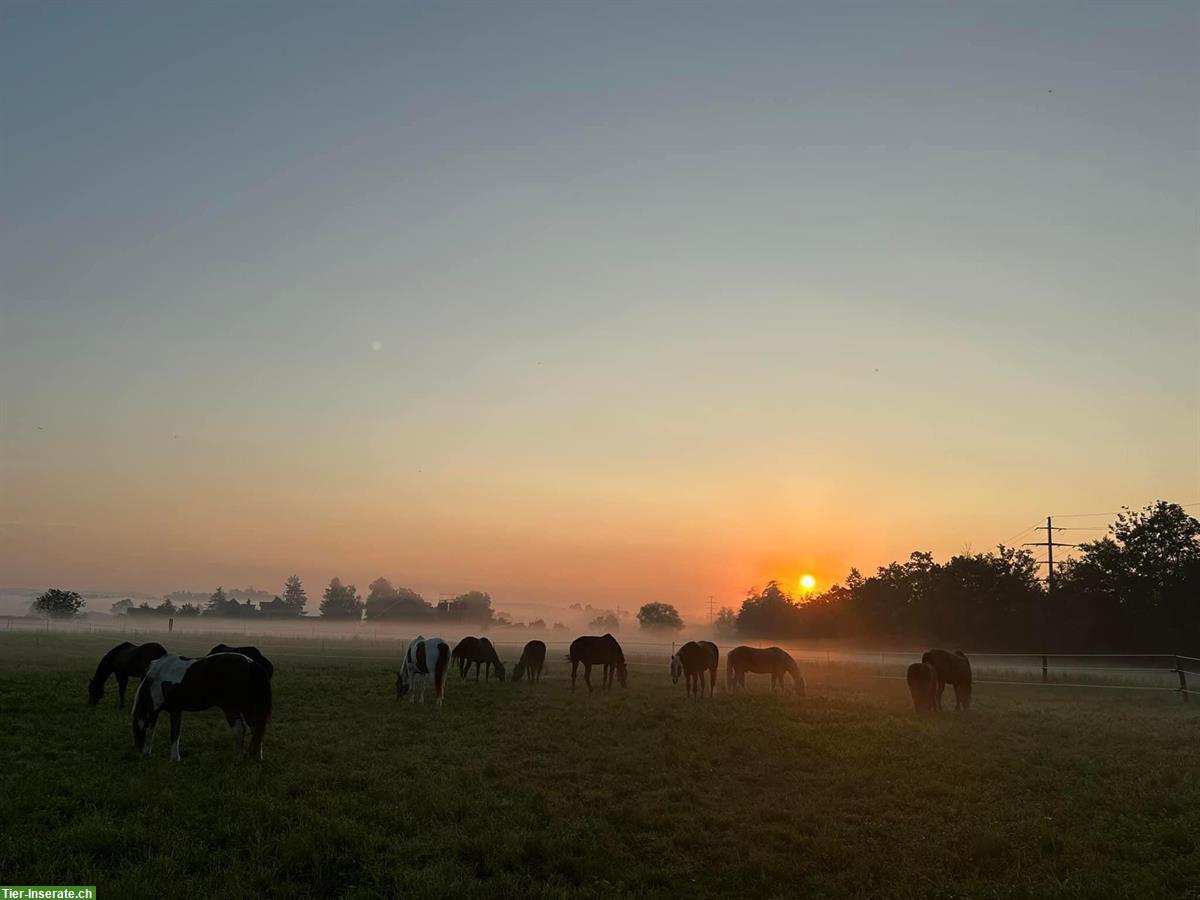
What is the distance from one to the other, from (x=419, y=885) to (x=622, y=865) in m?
2.44

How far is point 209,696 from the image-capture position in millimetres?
13328

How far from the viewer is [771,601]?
119m

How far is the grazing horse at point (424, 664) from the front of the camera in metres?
22.0

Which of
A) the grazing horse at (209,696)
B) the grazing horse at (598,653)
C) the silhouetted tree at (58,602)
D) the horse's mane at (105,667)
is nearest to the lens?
the grazing horse at (209,696)

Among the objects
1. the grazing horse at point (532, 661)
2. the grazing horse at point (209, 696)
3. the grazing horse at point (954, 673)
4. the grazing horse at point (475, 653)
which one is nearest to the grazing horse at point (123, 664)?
the grazing horse at point (209, 696)

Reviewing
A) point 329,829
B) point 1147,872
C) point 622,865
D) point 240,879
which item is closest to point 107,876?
point 240,879

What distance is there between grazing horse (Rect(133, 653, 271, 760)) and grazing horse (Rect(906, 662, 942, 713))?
1790 cm

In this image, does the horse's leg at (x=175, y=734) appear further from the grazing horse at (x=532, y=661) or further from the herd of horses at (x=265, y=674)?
the grazing horse at (x=532, y=661)

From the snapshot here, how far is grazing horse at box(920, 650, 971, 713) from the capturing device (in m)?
24.1

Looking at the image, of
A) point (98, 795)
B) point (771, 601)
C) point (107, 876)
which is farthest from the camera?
point (771, 601)

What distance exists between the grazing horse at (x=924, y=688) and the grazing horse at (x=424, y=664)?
1384cm

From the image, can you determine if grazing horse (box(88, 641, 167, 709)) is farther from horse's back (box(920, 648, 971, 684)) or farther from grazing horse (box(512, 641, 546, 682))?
horse's back (box(920, 648, 971, 684))

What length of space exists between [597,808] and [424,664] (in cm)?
1227

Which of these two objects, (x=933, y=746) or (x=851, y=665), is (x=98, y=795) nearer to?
(x=933, y=746)
